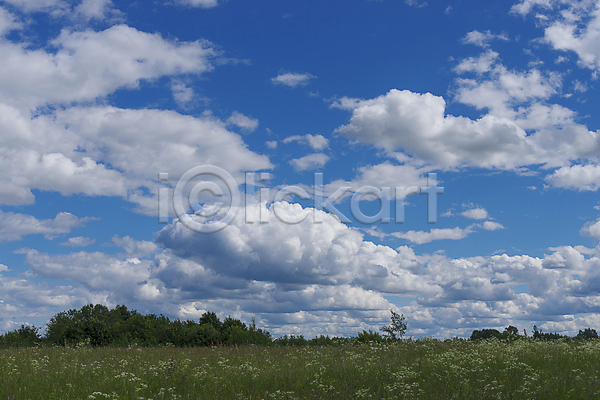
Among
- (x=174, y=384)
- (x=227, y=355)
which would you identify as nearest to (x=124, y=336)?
(x=227, y=355)

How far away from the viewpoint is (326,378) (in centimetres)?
1257

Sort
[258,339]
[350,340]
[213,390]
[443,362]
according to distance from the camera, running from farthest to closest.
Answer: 1. [258,339]
2. [350,340]
3. [443,362]
4. [213,390]

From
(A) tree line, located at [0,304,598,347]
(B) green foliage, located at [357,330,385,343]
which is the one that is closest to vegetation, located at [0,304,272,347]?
(A) tree line, located at [0,304,598,347]

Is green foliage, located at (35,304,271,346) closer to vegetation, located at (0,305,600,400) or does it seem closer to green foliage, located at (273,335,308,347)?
green foliage, located at (273,335,308,347)

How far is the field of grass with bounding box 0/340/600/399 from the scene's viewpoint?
413 inches

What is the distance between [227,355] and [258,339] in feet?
43.1

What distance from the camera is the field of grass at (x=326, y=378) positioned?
10.5 metres

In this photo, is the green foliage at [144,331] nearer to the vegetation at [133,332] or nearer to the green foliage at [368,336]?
the vegetation at [133,332]

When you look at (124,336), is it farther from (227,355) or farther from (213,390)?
(213,390)

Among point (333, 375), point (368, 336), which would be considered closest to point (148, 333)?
point (368, 336)

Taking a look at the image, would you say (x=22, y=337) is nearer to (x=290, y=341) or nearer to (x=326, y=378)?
(x=290, y=341)

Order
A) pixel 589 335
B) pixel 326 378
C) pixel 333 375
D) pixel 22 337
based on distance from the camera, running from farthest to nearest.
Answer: pixel 22 337
pixel 589 335
pixel 333 375
pixel 326 378

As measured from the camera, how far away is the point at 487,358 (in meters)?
14.9

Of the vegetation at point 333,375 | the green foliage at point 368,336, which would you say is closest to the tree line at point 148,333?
the green foliage at point 368,336
